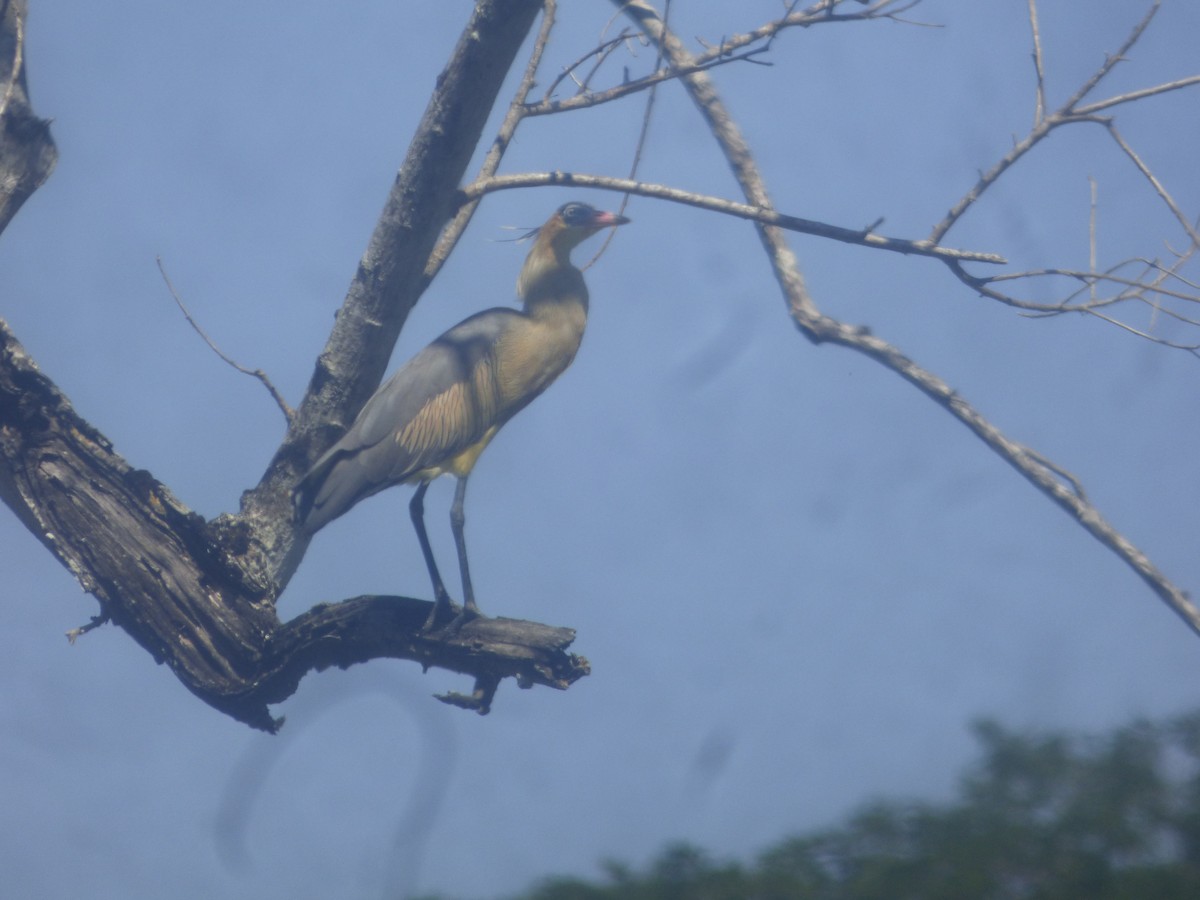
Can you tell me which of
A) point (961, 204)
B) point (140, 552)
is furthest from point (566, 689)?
point (961, 204)

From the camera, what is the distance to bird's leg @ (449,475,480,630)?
372 cm

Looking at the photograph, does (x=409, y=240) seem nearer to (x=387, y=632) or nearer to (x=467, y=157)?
(x=467, y=157)

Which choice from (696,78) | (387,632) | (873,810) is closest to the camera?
(387,632)

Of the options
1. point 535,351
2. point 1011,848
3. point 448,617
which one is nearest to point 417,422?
point 535,351

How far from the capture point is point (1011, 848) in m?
3.66

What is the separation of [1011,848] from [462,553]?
2393 millimetres

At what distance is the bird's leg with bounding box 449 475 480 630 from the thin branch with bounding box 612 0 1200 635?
1.68 m

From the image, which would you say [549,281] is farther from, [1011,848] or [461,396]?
[1011,848]

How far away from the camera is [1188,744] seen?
4145mm

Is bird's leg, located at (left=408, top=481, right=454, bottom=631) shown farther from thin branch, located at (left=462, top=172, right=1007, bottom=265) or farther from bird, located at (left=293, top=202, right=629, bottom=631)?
thin branch, located at (left=462, top=172, right=1007, bottom=265)

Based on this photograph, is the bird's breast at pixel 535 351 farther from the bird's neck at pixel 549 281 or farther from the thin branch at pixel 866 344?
the thin branch at pixel 866 344

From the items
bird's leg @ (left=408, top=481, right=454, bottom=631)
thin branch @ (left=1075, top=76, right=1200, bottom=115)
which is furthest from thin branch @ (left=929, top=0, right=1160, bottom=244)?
bird's leg @ (left=408, top=481, right=454, bottom=631)

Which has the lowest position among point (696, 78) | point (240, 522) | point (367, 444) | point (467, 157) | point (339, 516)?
point (240, 522)

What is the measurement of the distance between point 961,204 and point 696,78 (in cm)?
177
